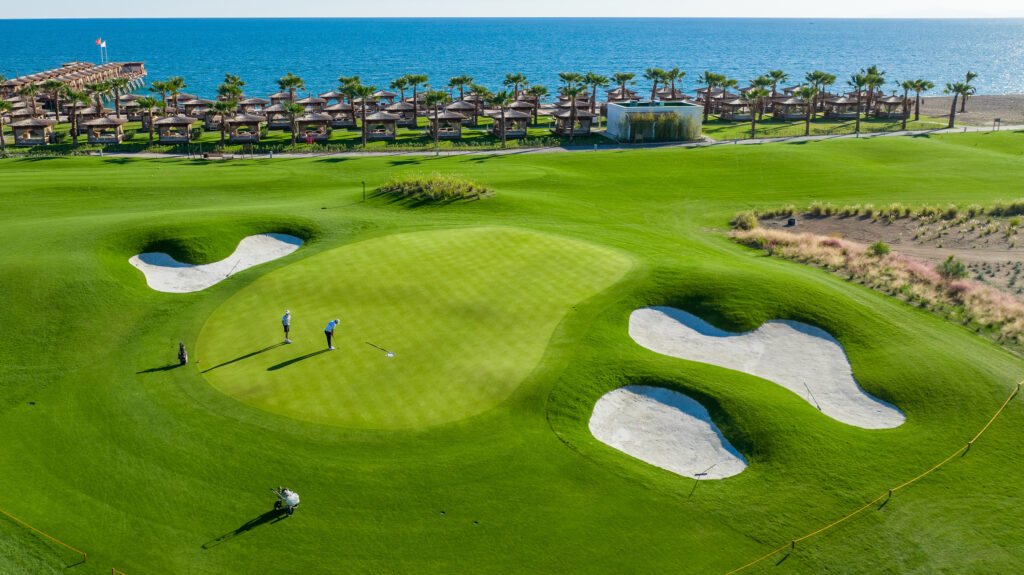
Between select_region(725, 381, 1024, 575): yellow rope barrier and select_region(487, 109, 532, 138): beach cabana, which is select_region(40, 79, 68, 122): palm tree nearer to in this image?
select_region(487, 109, 532, 138): beach cabana

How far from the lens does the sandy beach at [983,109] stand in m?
117

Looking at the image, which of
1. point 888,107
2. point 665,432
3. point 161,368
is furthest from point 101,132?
point 888,107

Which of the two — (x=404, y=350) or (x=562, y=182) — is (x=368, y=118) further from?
(x=404, y=350)

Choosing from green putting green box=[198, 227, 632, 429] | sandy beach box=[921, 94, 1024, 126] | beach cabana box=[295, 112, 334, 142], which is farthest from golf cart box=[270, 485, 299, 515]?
sandy beach box=[921, 94, 1024, 126]

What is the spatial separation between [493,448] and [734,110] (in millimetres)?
108842

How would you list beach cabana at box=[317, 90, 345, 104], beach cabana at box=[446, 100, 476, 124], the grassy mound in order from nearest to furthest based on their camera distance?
1. the grassy mound
2. beach cabana at box=[446, 100, 476, 124]
3. beach cabana at box=[317, 90, 345, 104]

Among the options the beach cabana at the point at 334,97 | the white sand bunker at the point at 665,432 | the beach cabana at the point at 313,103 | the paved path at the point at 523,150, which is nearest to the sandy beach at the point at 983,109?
the paved path at the point at 523,150

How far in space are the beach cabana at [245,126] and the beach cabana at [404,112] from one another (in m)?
18.3

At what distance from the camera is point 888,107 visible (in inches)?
4707

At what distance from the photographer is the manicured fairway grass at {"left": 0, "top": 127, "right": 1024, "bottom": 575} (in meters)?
20.6

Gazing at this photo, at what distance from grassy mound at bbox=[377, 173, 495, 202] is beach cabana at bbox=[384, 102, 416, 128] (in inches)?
1606

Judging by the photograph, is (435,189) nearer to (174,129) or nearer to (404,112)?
(404,112)

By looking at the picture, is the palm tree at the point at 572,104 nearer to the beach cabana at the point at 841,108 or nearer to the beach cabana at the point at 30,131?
the beach cabana at the point at 841,108

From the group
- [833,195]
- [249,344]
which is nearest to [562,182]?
[833,195]
